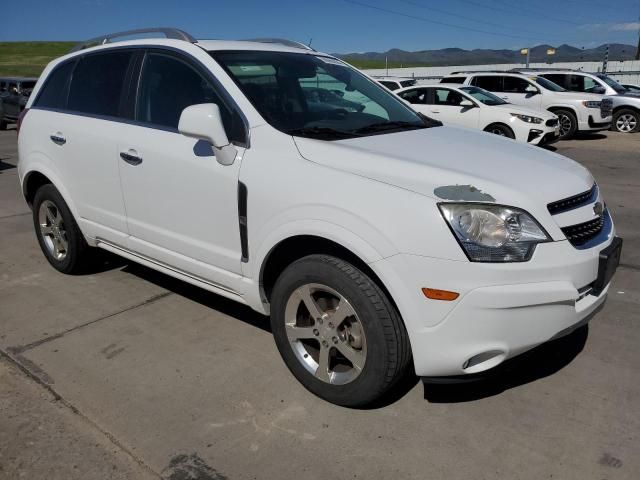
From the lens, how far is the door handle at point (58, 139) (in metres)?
4.15

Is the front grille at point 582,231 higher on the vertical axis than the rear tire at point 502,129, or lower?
higher

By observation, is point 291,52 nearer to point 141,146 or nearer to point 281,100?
point 281,100

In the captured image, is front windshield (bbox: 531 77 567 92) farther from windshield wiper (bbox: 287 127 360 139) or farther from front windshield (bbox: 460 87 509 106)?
windshield wiper (bbox: 287 127 360 139)

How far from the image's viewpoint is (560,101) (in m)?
14.6

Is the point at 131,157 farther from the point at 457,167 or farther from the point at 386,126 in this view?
the point at 457,167

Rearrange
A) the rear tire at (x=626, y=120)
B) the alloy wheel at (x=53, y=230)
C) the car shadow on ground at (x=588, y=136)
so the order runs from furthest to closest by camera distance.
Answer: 1. the rear tire at (x=626, y=120)
2. the car shadow on ground at (x=588, y=136)
3. the alloy wheel at (x=53, y=230)

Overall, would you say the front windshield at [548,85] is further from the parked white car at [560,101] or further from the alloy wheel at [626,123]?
the alloy wheel at [626,123]

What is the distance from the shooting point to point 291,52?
3.85 metres

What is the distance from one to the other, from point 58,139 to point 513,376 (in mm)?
3527

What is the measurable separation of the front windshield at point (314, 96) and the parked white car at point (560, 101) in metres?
11.6

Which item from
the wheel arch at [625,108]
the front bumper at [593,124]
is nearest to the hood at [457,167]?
the front bumper at [593,124]

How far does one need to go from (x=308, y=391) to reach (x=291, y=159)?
122 cm

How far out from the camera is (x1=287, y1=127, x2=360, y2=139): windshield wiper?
2965mm

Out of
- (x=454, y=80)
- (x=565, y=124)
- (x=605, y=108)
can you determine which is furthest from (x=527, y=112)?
(x=454, y=80)
